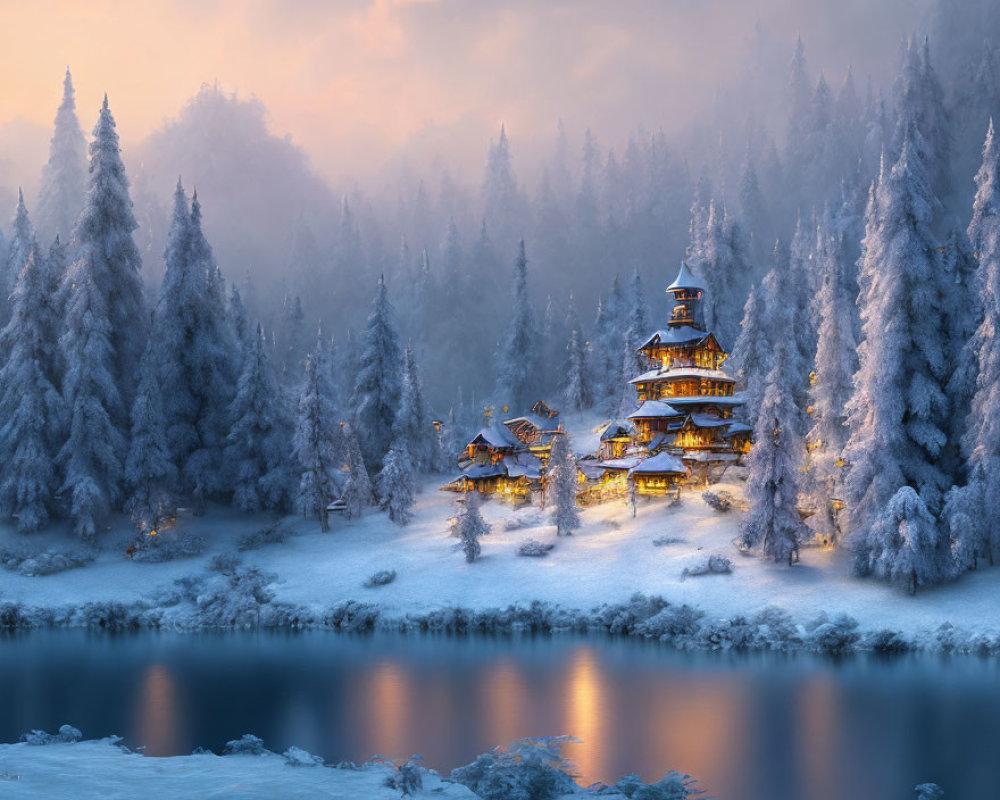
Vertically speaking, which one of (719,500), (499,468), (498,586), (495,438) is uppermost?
(495,438)

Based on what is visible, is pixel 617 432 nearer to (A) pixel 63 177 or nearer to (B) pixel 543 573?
(B) pixel 543 573

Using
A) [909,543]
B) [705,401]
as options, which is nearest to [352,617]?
[909,543]

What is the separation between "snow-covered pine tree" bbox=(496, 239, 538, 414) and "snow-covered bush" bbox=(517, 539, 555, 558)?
55434 millimetres

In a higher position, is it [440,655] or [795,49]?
[795,49]

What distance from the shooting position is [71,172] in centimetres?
10488

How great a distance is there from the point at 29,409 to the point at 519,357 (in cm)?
6377

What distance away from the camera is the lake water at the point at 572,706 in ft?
70.6

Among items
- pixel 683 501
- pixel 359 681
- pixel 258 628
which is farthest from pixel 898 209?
pixel 258 628

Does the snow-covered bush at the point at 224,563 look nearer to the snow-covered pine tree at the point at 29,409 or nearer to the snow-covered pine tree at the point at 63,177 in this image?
the snow-covered pine tree at the point at 29,409

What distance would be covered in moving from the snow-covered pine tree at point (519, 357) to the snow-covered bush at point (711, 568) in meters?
62.4

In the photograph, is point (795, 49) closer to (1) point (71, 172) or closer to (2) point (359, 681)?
(1) point (71, 172)

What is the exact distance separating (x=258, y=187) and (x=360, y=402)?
102825 millimetres

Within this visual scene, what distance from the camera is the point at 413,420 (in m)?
69.8

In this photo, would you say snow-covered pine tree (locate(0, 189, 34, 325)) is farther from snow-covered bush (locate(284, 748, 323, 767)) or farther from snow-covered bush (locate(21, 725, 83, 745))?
snow-covered bush (locate(284, 748, 323, 767))
